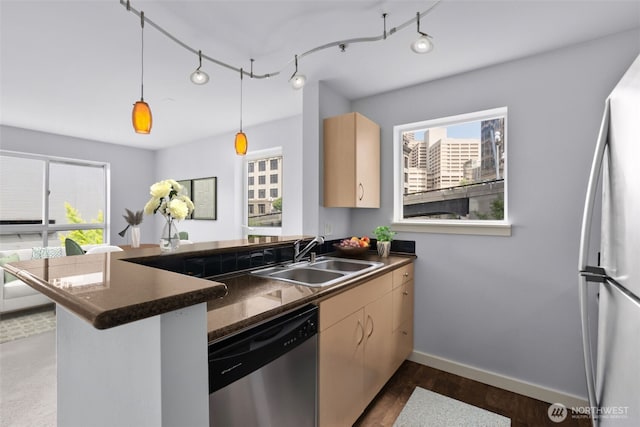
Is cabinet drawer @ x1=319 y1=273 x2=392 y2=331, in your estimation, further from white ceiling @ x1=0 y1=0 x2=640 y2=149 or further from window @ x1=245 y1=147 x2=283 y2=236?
window @ x1=245 y1=147 x2=283 y2=236

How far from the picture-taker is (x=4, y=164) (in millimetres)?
4078

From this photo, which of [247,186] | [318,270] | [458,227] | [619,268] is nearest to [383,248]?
[458,227]

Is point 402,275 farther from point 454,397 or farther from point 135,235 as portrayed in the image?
point 135,235

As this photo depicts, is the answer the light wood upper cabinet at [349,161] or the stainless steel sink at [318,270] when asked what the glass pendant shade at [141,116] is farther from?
the light wood upper cabinet at [349,161]

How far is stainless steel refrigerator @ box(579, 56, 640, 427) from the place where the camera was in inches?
33.1

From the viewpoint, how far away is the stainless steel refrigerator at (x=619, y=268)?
0.84 m

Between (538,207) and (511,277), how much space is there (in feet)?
1.75

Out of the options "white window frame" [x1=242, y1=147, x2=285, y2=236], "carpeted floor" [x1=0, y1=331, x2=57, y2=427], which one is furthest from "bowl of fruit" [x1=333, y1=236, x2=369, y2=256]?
"carpeted floor" [x1=0, y1=331, x2=57, y2=427]

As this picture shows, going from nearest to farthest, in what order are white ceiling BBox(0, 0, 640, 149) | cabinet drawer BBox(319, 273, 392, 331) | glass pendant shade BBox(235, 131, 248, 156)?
cabinet drawer BBox(319, 273, 392, 331), white ceiling BBox(0, 0, 640, 149), glass pendant shade BBox(235, 131, 248, 156)

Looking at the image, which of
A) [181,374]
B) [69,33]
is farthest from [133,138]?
[181,374]

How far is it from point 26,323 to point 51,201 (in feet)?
6.29

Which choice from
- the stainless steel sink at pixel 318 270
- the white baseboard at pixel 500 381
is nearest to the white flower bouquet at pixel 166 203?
the stainless steel sink at pixel 318 270

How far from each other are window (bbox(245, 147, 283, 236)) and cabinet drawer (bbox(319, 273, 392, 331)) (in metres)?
2.13

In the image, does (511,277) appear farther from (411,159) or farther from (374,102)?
(374,102)
